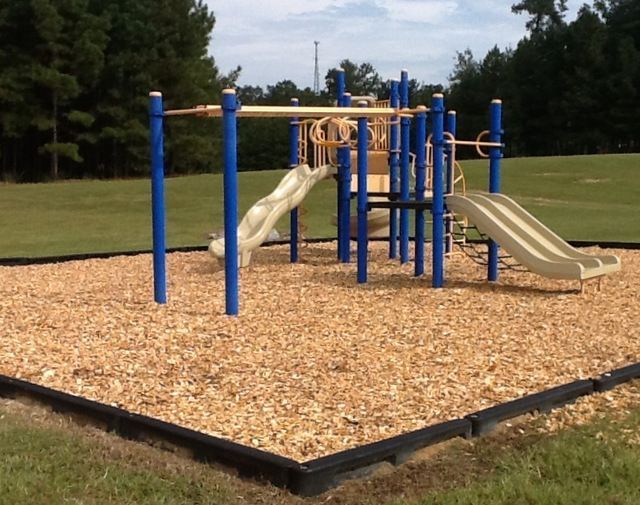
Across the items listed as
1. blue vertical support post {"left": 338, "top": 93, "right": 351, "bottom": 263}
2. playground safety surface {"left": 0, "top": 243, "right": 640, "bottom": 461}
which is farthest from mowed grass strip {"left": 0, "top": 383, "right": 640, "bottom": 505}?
blue vertical support post {"left": 338, "top": 93, "right": 351, "bottom": 263}

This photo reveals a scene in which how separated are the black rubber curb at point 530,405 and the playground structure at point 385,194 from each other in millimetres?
3104

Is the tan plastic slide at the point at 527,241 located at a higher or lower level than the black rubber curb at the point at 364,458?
higher

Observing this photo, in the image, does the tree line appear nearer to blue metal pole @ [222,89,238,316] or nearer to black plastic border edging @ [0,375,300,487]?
blue metal pole @ [222,89,238,316]

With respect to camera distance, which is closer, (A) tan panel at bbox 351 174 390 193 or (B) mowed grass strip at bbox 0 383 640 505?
(B) mowed grass strip at bbox 0 383 640 505

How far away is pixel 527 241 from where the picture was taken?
28.8 feet

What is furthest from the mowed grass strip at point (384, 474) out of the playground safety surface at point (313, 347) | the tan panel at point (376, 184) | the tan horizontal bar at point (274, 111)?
the tan panel at point (376, 184)

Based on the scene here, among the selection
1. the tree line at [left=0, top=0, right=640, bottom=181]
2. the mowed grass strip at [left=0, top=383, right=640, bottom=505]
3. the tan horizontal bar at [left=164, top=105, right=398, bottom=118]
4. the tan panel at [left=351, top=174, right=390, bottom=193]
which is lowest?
the mowed grass strip at [left=0, top=383, right=640, bottom=505]

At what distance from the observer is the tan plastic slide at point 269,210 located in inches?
376

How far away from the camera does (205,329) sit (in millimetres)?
6312

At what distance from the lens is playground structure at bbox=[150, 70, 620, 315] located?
7426 mm

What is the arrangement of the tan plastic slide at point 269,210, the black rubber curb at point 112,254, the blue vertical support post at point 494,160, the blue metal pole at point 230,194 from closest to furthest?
the blue metal pole at point 230,194 → the blue vertical support post at point 494,160 → the tan plastic slide at point 269,210 → the black rubber curb at point 112,254

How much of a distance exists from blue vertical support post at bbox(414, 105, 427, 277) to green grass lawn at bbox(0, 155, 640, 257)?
6197 millimetres

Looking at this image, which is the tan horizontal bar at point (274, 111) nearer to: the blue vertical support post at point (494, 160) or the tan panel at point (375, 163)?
the blue vertical support post at point (494, 160)

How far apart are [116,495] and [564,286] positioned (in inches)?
247
